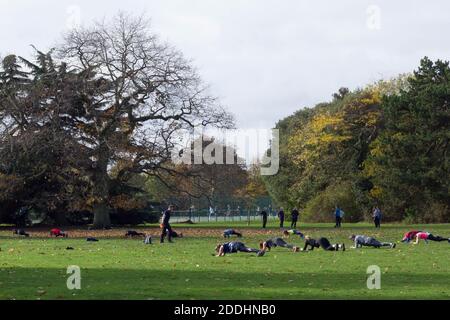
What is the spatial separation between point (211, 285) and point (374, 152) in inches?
2351

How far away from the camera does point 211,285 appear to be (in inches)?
758

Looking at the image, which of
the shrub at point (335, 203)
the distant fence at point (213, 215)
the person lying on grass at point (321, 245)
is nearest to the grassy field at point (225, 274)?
the person lying on grass at point (321, 245)

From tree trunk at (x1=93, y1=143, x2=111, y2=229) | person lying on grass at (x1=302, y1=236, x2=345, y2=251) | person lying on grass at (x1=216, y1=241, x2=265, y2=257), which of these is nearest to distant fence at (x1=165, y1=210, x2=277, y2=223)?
tree trunk at (x1=93, y1=143, x2=111, y2=229)

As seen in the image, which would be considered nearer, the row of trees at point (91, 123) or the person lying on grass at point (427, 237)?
the person lying on grass at point (427, 237)

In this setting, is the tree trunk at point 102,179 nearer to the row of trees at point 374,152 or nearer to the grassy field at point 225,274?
the row of trees at point 374,152

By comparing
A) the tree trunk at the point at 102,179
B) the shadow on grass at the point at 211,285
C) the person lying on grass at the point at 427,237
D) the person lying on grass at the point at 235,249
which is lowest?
the shadow on grass at the point at 211,285

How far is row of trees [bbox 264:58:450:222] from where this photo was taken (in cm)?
7012

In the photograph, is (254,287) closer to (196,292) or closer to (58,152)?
(196,292)

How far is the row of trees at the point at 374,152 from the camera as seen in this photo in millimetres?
70125

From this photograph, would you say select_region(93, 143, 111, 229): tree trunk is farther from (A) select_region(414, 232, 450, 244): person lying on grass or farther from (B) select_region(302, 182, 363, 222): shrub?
(A) select_region(414, 232, 450, 244): person lying on grass

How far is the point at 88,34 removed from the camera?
61406 mm
